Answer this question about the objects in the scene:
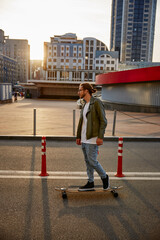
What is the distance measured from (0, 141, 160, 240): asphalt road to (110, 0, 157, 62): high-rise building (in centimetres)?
18221

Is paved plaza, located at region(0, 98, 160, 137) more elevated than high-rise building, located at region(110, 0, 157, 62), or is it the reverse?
high-rise building, located at region(110, 0, 157, 62)

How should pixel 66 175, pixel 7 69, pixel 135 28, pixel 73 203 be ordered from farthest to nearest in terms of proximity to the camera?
pixel 135 28 → pixel 7 69 → pixel 66 175 → pixel 73 203

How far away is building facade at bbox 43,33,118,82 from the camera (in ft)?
325

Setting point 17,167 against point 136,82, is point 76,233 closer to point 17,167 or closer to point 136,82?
point 17,167

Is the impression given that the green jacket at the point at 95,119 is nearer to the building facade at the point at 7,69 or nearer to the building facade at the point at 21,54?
the building facade at the point at 7,69

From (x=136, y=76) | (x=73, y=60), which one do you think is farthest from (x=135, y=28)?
(x=136, y=76)

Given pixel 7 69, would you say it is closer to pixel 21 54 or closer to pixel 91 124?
pixel 21 54

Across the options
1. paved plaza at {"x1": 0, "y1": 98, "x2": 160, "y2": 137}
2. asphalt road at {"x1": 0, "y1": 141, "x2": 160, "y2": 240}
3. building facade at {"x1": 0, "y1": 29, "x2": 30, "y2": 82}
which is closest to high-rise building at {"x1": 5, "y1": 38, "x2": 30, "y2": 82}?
building facade at {"x1": 0, "y1": 29, "x2": 30, "y2": 82}

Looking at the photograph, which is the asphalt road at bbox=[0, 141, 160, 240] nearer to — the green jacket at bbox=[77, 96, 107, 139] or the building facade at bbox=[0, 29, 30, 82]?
the green jacket at bbox=[77, 96, 107, 139]

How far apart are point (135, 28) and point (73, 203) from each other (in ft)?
626

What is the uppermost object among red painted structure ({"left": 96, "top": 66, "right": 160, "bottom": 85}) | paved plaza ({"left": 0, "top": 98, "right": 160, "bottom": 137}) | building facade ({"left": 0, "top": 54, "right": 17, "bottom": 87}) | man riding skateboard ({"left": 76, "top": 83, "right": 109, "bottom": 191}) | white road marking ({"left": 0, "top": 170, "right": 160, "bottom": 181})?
building facade ({"left": 0, "top": 54, "right": 17, "bottom": 87})

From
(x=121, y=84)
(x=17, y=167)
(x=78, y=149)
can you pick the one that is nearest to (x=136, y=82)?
(x=121, y=84)

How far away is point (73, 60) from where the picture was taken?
3944 inches

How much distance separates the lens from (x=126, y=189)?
452 centimetres
